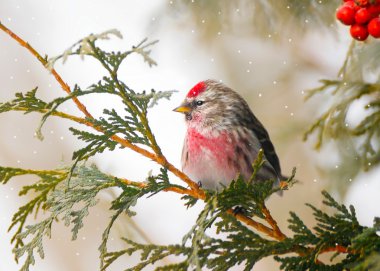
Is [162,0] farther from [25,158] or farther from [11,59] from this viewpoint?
[11,59]

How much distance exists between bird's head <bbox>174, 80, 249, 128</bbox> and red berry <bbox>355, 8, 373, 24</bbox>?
1.08 metres

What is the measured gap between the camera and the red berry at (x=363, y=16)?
6.47 ft

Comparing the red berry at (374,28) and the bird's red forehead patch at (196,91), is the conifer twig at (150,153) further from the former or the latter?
the bird's red forehead patch at (196,91)

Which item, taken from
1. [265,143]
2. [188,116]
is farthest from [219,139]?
[265,143]

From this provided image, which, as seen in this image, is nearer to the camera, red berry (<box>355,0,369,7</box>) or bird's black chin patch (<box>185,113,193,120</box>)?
red berry (<box>355,0,369,7</box>)

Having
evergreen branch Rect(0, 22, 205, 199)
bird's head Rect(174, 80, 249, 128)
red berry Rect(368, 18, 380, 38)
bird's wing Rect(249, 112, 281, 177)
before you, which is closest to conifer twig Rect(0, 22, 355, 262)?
evergreen branch Rect(0, 22, 205, 199)

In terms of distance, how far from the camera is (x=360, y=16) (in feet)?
6.49

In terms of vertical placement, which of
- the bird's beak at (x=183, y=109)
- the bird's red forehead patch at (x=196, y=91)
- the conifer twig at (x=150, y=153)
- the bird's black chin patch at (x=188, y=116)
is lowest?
the conifer twig at (x=150, y=153)

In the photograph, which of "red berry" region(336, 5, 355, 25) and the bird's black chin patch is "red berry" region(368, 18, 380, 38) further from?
the bird's black chin patch

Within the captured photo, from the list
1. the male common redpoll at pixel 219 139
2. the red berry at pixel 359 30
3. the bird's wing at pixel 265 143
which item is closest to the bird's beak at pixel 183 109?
the male common redpoll at pixel 219 139

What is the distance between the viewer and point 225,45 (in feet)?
20.0

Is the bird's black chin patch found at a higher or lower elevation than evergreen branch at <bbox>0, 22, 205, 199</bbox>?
higher

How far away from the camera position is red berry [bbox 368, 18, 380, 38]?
6.32 feet

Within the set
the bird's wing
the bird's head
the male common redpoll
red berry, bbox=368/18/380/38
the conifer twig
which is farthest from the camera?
the bird's wing
